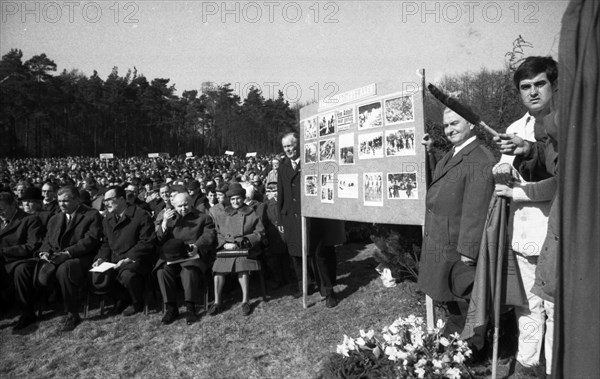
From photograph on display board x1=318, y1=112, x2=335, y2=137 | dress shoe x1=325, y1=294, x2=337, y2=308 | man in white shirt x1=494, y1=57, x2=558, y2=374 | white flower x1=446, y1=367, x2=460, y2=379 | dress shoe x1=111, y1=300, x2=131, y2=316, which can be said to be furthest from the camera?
dress shoe x1=111, y1=300, x2=131, y2=316

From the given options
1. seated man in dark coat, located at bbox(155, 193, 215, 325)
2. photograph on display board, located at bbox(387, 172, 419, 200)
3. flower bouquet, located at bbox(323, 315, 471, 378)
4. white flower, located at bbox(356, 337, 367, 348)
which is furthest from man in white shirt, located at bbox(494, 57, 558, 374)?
seated man in dark coat, located at bbox(155, 193, 215, 325)

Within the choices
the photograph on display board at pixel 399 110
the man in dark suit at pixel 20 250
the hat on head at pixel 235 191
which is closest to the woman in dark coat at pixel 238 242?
the hat on head at pixel 235 191

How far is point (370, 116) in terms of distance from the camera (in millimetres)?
4109

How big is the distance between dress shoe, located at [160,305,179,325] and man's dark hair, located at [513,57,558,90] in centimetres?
496

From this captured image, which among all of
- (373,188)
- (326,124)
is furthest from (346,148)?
(373,188)

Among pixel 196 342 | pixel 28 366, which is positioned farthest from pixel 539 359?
pixel 28 366

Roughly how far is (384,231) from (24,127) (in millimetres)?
49004

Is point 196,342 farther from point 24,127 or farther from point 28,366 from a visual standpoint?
point 24,127

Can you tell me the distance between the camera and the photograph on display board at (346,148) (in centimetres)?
440

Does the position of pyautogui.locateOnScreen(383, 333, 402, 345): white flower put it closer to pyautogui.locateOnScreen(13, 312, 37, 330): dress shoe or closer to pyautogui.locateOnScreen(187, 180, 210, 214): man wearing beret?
pyautogui.locateOnScreen(13, 312, 37, 330): dress shoe

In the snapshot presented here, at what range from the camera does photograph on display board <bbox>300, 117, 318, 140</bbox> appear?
4.98m

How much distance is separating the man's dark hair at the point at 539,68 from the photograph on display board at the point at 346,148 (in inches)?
73.6

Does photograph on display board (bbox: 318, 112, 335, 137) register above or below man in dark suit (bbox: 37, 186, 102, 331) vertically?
above

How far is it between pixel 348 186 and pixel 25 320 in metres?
4.91
